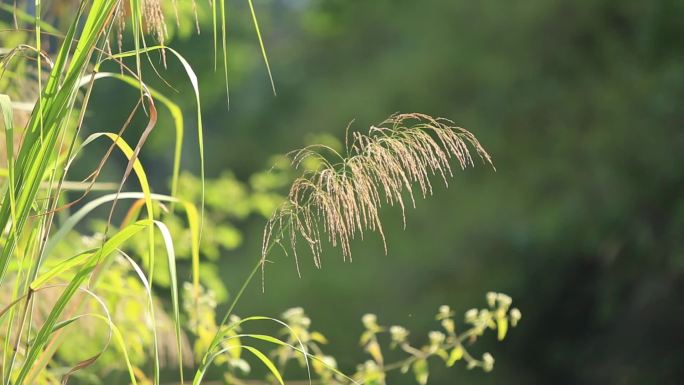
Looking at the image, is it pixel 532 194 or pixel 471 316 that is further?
pixel 532 194

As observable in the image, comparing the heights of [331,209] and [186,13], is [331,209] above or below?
below

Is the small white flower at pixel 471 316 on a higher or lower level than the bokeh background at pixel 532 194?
lower

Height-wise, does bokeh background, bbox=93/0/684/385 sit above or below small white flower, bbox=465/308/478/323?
above

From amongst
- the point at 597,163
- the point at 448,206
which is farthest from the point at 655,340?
the point at 448,206

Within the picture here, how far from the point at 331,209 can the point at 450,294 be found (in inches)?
236

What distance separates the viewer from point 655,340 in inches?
242

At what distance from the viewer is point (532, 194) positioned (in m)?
6.94

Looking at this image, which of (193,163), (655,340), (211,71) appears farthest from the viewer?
(193,163)

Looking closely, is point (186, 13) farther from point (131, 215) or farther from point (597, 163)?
point (597, 163)

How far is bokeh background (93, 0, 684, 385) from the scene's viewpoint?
6207mm

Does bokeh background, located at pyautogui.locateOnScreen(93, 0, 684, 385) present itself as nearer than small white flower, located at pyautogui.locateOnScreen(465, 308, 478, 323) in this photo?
No

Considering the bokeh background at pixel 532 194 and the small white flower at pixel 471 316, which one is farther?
the bokeh background at pixel 532 194

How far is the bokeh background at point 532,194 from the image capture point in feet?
20.4

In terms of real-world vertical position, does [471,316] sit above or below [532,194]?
below
